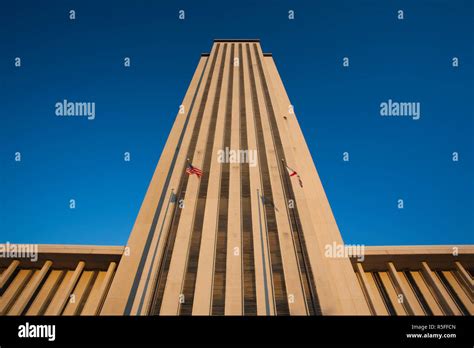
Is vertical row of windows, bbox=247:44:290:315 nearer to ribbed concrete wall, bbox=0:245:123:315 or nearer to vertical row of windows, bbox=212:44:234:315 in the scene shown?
vertical row of windows, bbox=212:44:234:315

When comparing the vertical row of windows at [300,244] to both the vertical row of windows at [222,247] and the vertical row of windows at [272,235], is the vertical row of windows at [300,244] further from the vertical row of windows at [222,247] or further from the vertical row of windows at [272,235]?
the vertical row of windows at [222,247]

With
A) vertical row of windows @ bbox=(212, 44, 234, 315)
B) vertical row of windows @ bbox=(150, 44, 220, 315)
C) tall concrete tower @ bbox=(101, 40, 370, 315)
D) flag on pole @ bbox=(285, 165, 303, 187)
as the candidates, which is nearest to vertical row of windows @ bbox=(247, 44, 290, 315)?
tall concrete tower @ bbox=(101, 40, 370, 315)

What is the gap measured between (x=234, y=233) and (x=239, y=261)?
3.02 metres

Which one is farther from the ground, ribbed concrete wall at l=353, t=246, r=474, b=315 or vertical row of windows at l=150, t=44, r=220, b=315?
vertical row of windows at l=150, t=44, r=220, b=315

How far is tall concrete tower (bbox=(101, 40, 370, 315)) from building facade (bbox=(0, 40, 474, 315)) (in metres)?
0.09

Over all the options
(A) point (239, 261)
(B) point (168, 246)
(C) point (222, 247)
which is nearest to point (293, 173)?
(C) point (222, 247)

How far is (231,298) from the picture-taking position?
20969mm

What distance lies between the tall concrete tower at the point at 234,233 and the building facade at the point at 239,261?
0.30ft

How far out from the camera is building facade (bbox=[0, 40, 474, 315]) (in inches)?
844

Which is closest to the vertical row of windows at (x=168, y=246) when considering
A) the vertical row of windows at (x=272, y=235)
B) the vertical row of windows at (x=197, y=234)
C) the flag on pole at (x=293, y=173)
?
the vertical row of windows at (x=197, y=234)
